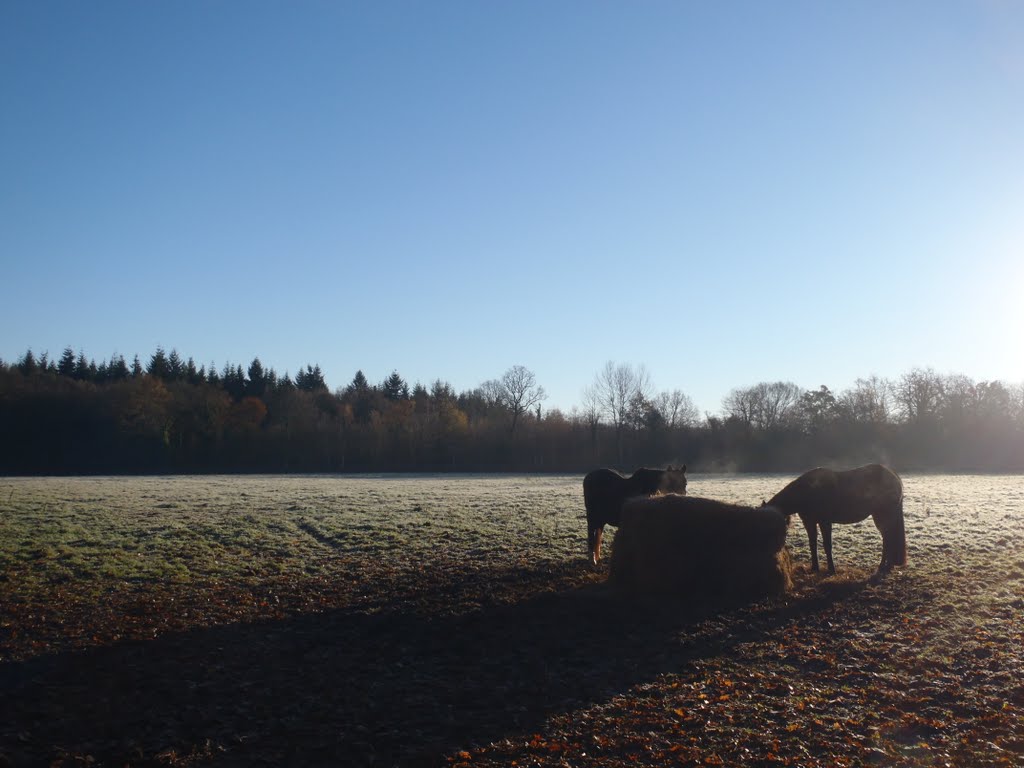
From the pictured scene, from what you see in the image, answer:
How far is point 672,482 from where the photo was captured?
58.4 feet

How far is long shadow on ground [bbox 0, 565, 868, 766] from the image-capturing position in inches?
283

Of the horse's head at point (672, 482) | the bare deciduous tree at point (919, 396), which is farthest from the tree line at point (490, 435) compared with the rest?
the horse's head at point (672, 482)

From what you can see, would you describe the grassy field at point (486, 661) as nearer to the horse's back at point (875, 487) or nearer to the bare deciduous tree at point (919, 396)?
the horse's back at point (875, 487)

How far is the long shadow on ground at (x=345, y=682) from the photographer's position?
7.20 metres

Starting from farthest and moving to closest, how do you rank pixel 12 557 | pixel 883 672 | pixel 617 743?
pixel 12 557, pixel 883 672, pixel 617 743

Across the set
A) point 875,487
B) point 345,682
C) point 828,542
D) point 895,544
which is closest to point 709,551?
point 828,542

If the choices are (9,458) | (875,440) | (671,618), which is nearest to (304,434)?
(9,458)

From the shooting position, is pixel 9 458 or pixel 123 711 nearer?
pixel 123 711

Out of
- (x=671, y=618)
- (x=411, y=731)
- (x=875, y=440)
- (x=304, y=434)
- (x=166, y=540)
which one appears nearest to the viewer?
(x=411, y=731)

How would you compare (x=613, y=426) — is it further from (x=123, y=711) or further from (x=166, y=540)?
(x=123, y=711)

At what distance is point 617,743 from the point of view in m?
7.05

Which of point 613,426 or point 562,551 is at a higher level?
point 613,426

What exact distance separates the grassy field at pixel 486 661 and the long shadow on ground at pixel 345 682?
0.14ft

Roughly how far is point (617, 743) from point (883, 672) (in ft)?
14.1
